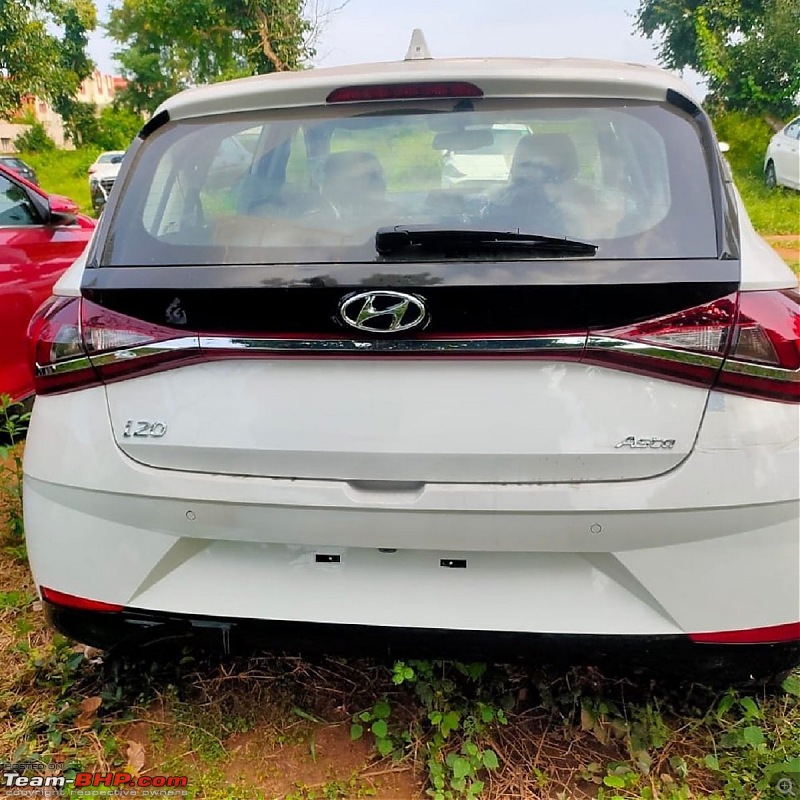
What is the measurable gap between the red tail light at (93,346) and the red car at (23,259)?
6.74 feet

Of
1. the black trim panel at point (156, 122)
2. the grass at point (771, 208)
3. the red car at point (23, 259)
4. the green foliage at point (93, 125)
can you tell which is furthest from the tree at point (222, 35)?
the black trim panel at point (156, 122)

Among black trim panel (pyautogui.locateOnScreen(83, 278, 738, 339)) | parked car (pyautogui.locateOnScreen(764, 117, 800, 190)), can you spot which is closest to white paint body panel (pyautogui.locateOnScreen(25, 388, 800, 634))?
black trim panel (pyautogui.locateOnScreen(83, 278, 738, 339))

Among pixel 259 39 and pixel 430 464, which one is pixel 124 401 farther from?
pixel 259 39

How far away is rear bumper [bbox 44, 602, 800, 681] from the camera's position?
1662mm

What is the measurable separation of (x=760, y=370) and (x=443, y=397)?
630mm

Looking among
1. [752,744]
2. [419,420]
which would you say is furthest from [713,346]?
[752,744]

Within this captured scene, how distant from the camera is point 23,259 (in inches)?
153

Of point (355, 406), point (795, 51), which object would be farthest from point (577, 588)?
point (795, 51)

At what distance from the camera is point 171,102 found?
204 cm

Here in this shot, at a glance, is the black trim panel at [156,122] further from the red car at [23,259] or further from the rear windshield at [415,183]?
the red car at [23,259]

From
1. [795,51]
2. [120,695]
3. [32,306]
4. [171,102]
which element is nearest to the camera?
[171,102]

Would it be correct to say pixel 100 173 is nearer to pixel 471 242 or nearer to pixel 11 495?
pixel 11 495

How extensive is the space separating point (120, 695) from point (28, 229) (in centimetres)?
275

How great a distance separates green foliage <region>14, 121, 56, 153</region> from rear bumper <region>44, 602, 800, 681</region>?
138 feet
